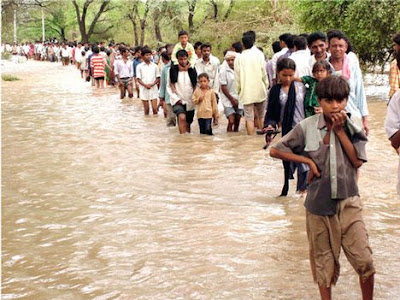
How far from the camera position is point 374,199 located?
23.2 feet

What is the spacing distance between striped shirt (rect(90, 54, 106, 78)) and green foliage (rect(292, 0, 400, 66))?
687cm

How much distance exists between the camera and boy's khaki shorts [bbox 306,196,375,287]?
3.97 meters

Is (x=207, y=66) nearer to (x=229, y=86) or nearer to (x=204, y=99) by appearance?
(x=229, y=86)

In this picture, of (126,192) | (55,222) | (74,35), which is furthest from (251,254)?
(74,35)

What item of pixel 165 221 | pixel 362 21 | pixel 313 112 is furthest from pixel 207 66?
pixel 165 221

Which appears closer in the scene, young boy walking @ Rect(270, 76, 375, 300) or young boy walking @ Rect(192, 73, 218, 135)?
young boy walking @ Rect(270, 76, 375, 300)

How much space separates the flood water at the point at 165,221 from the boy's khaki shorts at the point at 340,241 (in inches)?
20.8

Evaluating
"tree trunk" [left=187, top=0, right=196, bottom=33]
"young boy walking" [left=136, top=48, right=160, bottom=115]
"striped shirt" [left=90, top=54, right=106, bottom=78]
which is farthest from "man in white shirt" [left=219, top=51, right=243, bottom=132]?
"tree trunk" [left=187, top=0, right=196, bottom=33]

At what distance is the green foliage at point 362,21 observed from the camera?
55.6 feet

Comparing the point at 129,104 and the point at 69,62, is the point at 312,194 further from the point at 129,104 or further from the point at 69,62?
the point at 69,62

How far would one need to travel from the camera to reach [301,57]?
894 centimetres

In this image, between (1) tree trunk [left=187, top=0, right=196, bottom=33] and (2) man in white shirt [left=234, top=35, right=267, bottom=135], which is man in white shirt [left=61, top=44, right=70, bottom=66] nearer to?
(1) tree trunk [left=187, top=0, right=196, bottom=33]

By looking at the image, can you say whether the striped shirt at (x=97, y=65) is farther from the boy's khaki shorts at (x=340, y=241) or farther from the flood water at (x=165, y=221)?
the boy's khaki shorts at (x=340, y=241)

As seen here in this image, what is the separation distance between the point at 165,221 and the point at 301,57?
11.6ft
